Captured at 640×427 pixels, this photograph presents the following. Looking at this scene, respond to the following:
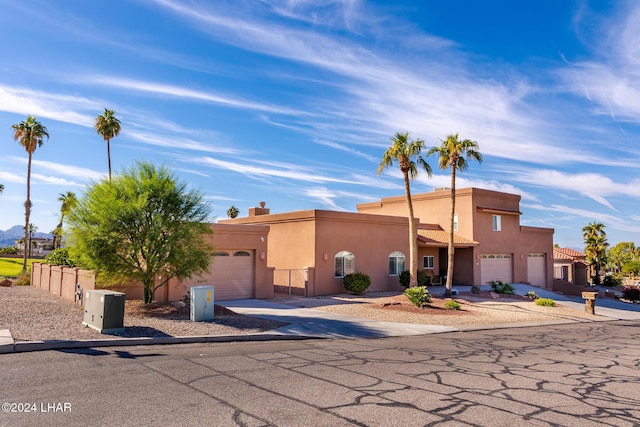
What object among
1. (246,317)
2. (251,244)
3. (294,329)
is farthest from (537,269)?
(294,329)

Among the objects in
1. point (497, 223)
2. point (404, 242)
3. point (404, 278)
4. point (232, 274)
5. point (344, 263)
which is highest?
point (497, 223)

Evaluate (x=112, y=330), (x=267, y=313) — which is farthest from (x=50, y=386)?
(x=267, y=313)

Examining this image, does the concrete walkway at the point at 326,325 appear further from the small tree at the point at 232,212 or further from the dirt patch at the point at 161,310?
the small tree at the point at 232,212

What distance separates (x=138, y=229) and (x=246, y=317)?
4790 millimetres

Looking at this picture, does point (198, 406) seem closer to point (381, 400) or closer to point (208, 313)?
point (381, 400)

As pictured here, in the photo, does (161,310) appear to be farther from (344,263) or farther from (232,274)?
(344,263)

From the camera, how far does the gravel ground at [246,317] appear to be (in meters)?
13.1

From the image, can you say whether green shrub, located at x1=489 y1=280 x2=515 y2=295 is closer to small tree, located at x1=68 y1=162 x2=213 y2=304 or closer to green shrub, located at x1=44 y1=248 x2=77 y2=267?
small tree, located at x1=68 y1=162 x2=213 y2=304

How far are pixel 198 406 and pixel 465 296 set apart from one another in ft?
76.9

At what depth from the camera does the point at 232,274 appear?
2366 cm

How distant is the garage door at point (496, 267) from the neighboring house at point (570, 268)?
11.3 m

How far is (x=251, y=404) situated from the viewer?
7176mm

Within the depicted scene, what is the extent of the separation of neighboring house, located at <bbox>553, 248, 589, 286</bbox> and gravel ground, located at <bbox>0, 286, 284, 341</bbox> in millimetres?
38121

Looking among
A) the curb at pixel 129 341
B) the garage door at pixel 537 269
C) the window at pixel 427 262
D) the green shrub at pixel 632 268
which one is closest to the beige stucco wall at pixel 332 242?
the window at pixel 427 262
